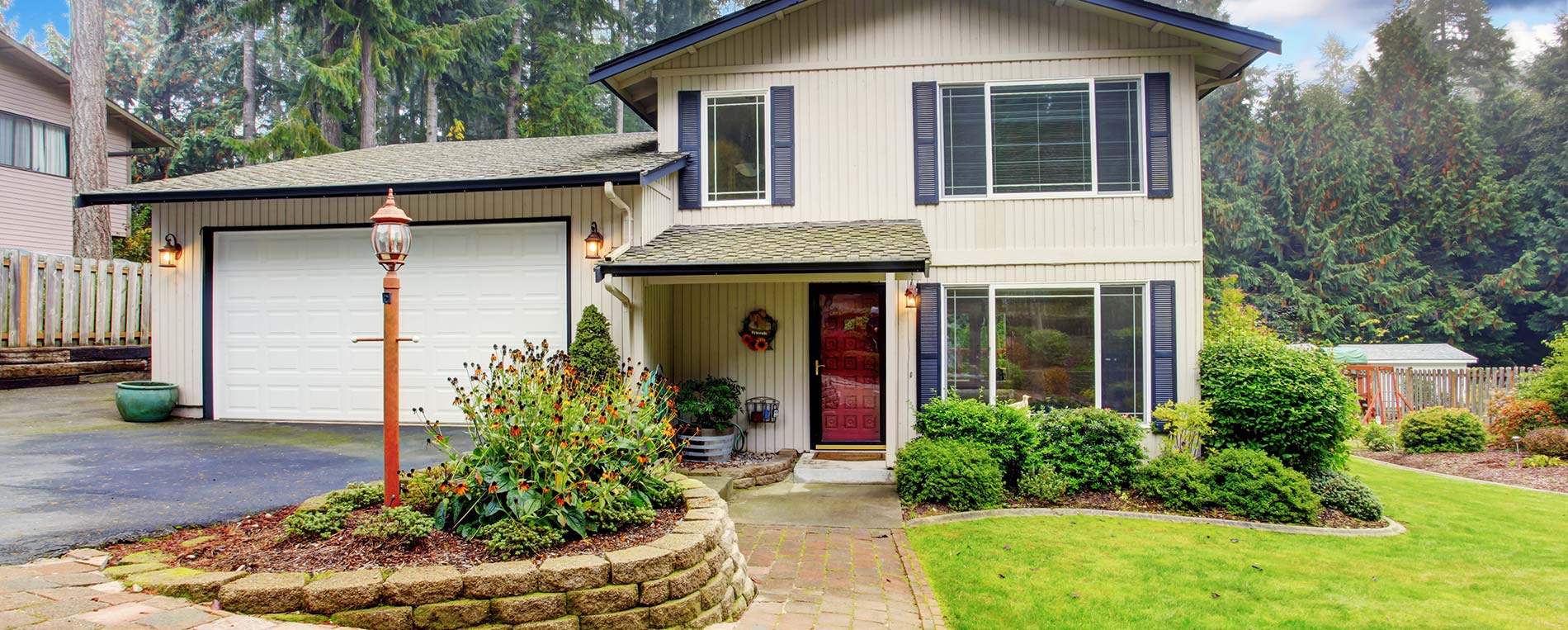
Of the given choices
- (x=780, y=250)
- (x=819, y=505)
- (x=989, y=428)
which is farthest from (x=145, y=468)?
(x=989, y=428)

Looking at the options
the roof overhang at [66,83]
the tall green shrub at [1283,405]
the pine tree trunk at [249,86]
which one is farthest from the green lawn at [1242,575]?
the pine tree trunk at [249,86]

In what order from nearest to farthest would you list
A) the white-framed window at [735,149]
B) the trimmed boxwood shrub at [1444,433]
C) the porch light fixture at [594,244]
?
the porch light fixture at [594,244] → the white-framed window at [735,149] → the trimmed boxwood shrub at [1444,433]

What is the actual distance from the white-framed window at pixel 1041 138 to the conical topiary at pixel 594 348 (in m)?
4.04

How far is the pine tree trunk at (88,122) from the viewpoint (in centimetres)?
1442

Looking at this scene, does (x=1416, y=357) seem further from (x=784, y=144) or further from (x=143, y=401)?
(x=143, y=401)

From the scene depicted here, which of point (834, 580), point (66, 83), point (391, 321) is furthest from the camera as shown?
point (66, 83)

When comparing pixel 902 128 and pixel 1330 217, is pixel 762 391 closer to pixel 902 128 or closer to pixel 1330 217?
pixel 902 128

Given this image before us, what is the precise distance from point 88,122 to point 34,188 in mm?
2892

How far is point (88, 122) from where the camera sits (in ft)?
47.4

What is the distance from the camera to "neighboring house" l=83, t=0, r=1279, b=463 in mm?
8219

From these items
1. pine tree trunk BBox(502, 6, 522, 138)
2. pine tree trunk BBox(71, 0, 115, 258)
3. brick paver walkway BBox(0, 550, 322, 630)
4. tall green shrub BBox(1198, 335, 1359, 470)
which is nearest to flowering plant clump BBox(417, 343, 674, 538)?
brick paver walkway BBox(0, 550, 322, 630)

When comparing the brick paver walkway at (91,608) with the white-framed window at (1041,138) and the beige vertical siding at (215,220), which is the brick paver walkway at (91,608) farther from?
the white-framed window at (1041,138)

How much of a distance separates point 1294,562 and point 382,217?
6.69m

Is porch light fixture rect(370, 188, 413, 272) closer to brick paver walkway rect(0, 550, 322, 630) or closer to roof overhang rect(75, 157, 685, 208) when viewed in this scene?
brick paver walkway rect(0, 550, 322, 630)
